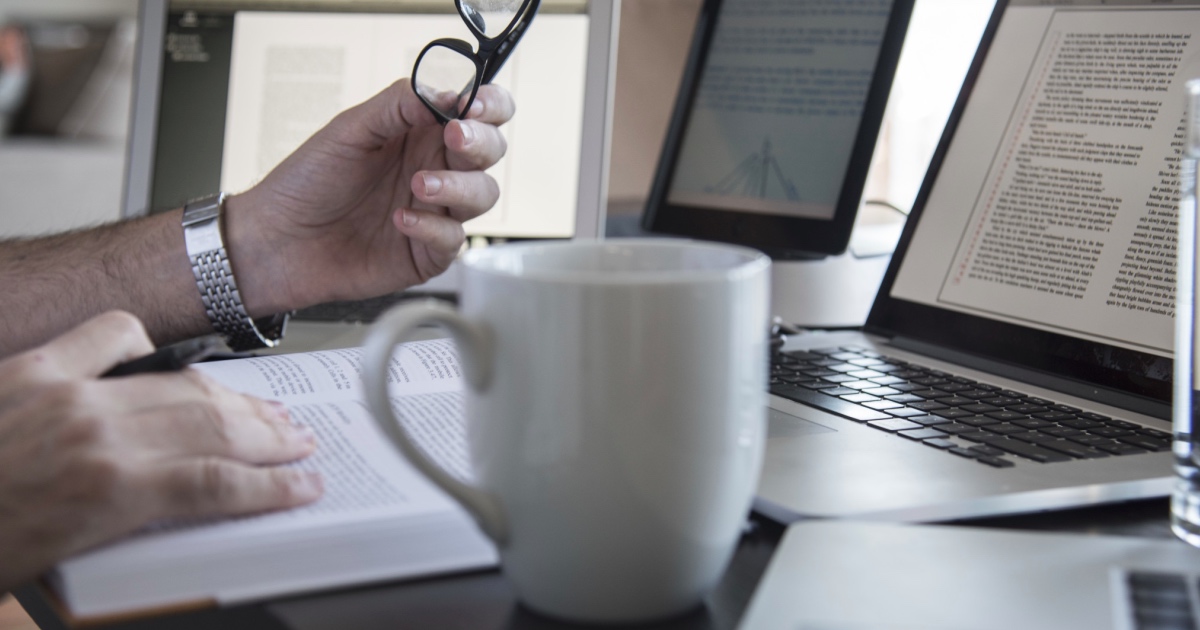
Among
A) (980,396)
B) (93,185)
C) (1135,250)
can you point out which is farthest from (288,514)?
(93,185)

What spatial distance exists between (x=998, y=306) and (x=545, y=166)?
54cm

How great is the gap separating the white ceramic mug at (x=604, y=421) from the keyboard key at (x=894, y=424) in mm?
199

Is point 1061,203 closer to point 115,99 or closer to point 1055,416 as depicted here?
point 1055,416

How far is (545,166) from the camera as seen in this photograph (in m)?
1.09

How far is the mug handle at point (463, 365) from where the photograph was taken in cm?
33

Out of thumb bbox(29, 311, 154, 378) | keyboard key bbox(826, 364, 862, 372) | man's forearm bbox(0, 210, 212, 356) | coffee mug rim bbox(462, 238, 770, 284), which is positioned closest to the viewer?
coffee mug rim bbox(462, 238, 770, 284)

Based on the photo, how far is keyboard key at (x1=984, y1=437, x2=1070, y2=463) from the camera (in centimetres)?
48

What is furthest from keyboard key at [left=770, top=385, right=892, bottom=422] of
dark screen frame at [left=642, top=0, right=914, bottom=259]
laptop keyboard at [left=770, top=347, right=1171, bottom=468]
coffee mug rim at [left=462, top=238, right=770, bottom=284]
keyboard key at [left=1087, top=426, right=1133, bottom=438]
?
dark screen frame at [left=642, top=0, right=914, bottom=259]

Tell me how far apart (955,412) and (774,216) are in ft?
1.38

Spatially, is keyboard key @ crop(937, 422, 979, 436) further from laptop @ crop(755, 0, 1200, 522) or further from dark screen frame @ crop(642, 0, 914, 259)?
dark screen frame @ crop(642, 0, 914, 259)

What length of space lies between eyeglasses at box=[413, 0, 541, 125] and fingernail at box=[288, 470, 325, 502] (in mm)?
348

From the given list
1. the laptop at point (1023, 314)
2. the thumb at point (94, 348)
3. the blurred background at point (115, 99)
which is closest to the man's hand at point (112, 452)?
the thumb at point (94, 348)

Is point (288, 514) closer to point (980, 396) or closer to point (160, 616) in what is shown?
point (160, 616)

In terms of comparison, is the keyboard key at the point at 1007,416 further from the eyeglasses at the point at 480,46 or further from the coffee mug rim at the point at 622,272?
the eyeglasses at the point at 480,46
